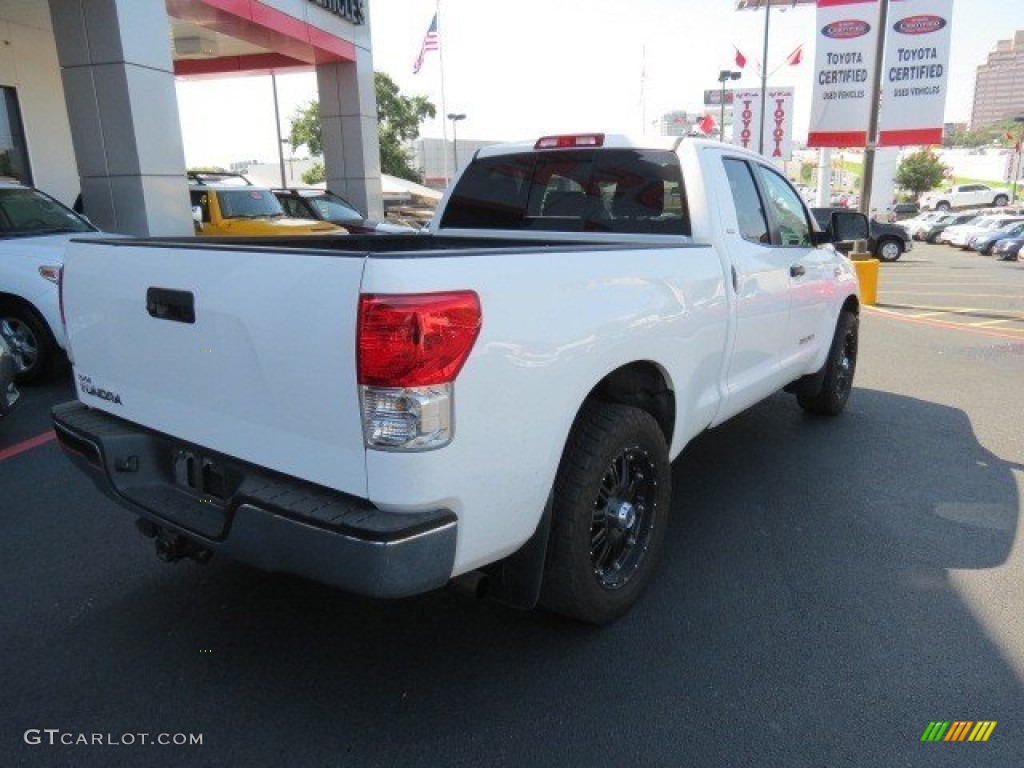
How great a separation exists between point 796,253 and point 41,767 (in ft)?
14.1

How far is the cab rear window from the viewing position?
3.84 m

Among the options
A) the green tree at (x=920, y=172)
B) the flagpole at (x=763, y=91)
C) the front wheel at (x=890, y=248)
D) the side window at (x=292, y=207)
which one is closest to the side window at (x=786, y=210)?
the side window at (x=292, y=207)

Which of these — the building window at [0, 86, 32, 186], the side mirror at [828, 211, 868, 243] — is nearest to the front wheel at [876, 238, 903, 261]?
the side mirror at [828, 211, 868, 243]

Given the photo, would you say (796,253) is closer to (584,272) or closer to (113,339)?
(584,272)

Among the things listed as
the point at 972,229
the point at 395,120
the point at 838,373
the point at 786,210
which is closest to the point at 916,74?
the point at 838,373

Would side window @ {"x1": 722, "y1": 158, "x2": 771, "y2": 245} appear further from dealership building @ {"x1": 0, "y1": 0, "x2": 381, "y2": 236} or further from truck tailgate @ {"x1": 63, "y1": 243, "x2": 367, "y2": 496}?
dealership building @ {"x1": 0, "y1": 0, "x2": 381, "y2": 236}

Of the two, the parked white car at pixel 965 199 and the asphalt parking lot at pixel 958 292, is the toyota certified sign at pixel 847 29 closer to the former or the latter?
the asphalt parking lot at pixel 958 292

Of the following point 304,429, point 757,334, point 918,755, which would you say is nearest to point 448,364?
point 304,429

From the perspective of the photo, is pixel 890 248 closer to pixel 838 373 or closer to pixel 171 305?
pixel 838 373

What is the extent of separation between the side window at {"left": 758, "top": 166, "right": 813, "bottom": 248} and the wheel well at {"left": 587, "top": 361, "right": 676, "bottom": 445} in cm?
172

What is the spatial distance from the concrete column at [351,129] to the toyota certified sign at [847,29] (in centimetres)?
1003

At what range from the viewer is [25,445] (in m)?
5.16

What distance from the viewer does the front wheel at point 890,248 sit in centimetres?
2503
